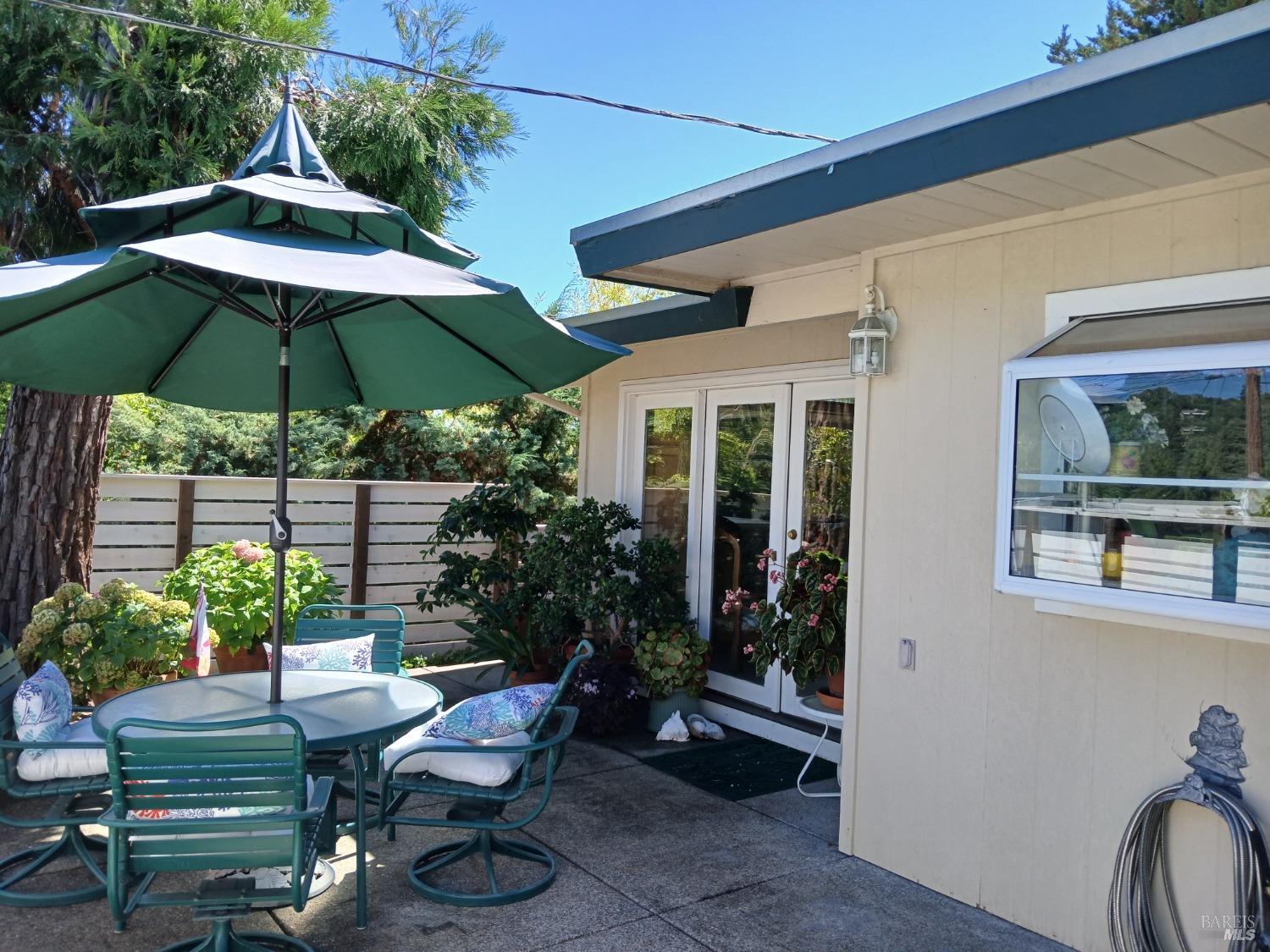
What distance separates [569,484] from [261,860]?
407 inches

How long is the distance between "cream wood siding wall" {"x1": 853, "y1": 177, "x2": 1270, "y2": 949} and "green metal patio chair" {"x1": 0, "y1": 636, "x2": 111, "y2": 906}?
281 centimetres

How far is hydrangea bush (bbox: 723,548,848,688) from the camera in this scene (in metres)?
4.57

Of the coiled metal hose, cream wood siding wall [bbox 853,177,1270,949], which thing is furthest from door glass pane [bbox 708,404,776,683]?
the coiled metal hose

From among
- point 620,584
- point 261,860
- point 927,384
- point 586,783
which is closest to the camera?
point 261,860

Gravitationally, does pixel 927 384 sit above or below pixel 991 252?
below

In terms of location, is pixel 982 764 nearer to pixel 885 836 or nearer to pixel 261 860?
pixel 885 836

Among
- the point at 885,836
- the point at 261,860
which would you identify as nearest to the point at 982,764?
the point at 885,836

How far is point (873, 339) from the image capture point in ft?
12.6

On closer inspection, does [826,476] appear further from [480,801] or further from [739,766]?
[480,801]

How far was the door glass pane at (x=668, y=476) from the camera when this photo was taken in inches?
249

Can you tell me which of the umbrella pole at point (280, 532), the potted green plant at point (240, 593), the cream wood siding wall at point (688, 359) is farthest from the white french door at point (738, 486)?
the umbrella pole at point (280, 532)

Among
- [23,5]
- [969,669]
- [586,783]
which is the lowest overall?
[586,783]

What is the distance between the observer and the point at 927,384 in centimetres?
369

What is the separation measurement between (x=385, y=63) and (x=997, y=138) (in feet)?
15.3
